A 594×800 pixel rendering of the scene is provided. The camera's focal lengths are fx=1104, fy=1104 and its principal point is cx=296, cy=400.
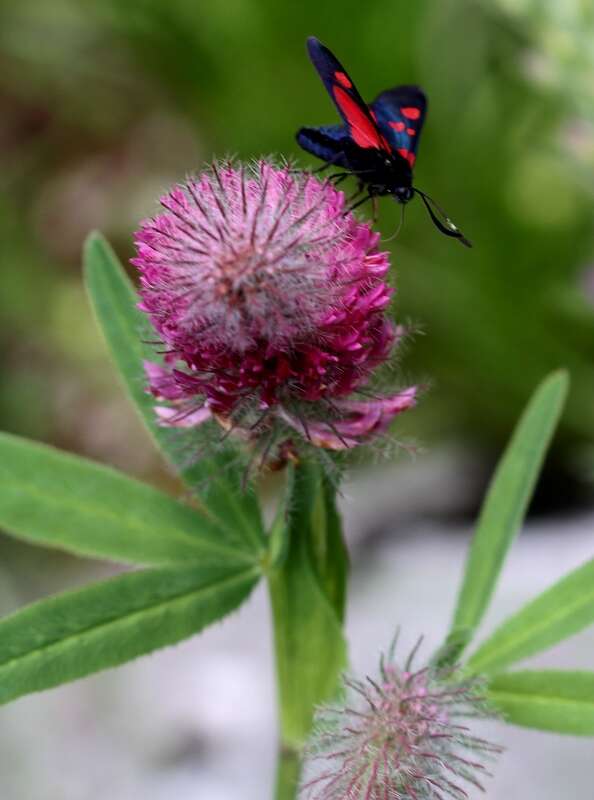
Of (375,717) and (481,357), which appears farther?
(481,357)

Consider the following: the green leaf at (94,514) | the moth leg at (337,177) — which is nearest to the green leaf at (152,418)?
the green leaf at (94,514)

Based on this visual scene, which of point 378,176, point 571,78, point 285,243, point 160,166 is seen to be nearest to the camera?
point 285,243

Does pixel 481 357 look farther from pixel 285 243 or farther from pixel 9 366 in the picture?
pixel 285 243

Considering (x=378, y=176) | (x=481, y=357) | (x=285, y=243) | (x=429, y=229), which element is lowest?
(x=285, y=243)

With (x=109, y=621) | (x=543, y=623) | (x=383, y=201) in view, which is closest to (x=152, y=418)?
(x=109, y=621)

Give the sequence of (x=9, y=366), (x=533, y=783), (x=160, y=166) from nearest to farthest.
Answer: (x=533, y=783), (x=9, y=366), (x=160, y=166)

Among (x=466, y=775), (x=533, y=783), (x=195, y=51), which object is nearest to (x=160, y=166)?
(x=195, y=51)

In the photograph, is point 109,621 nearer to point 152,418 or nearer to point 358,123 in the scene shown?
point 152,418
